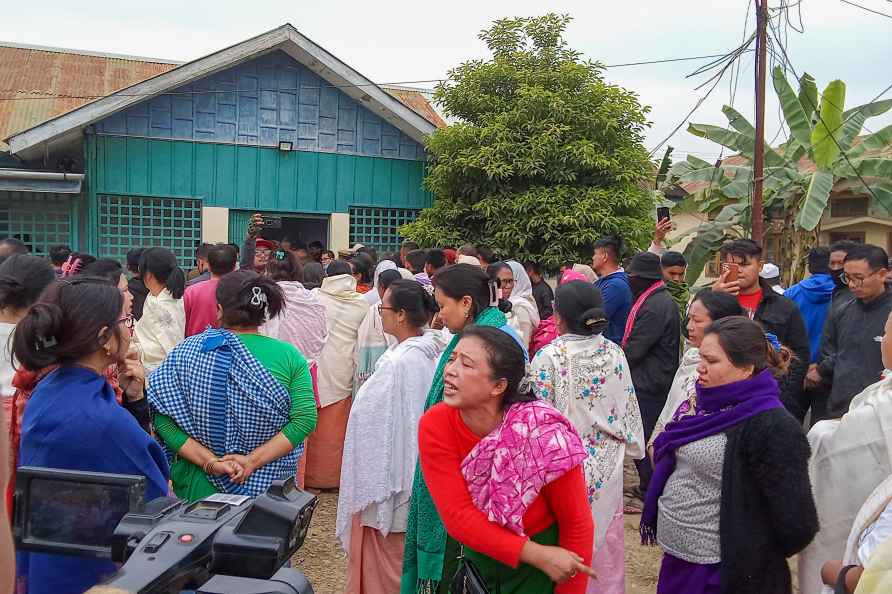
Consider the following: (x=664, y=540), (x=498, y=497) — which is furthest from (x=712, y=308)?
(x=498, y=497)

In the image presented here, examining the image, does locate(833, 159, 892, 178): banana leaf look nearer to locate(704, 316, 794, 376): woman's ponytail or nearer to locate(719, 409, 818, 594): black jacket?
locate(704, 316, 794, 376): woman's ponytail

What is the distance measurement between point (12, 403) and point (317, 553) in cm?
256

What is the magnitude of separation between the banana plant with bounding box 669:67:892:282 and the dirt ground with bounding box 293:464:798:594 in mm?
5449

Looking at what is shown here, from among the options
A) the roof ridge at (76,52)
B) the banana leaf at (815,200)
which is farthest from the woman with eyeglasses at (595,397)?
the roof ridge at (76,52)

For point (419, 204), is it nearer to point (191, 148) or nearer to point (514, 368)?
point (191, 148)

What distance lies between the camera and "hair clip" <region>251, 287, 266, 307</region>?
9.98 feet

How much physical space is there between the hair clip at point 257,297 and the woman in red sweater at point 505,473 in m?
0.99

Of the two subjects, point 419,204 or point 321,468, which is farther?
point 419,204

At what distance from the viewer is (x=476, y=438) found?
7.90 ft

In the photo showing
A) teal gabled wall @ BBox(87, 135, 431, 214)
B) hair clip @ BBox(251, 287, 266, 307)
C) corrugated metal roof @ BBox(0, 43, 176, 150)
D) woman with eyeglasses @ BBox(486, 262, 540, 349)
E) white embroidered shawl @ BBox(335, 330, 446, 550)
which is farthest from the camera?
corrugated metal roof @ BBox(0, 43, 176, 150)

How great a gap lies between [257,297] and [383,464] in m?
0.94

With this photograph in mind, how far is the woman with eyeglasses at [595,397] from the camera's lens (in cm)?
339

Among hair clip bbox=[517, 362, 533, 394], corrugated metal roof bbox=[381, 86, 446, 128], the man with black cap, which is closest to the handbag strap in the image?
hair clip bbox=[517, 362, 533, 394]

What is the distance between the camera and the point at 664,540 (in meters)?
2.88
